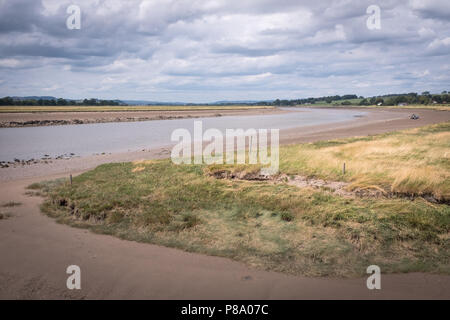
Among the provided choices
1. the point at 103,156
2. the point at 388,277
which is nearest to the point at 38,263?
the point at 388,277

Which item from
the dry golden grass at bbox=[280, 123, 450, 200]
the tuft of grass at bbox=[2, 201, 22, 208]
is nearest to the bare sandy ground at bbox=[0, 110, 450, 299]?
the tuft of grass at bbox=[2, 201, 22, 208]

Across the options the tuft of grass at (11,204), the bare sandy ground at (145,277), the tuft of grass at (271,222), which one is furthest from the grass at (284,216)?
the tuft of grass at (11,204)

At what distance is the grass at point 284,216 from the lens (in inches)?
316

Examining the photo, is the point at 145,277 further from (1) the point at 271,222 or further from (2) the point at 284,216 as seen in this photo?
(2) the point at 284,216

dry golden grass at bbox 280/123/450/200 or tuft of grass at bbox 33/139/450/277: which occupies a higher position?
dry golden grass at bbox 280/123/450/200

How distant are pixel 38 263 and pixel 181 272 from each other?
3.66 meters

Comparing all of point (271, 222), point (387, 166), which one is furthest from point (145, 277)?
point (387, 166)

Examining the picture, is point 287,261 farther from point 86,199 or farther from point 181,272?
point 86,199

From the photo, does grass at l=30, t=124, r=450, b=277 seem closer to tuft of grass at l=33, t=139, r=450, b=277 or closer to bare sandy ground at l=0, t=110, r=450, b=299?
tuft of grass at l=33, t=139, r=450, b=277

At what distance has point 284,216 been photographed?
10344mm

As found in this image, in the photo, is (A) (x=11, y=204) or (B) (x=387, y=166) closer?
(A) (x=11, y=204)

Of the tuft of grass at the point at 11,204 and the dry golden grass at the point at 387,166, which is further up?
the dry golden grass at the point at 387,166

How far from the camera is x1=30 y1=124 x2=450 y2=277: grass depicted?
8.02m

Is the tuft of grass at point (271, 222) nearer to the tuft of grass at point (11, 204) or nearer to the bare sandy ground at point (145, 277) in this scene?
the bare sandy ground at point (145, 277)
